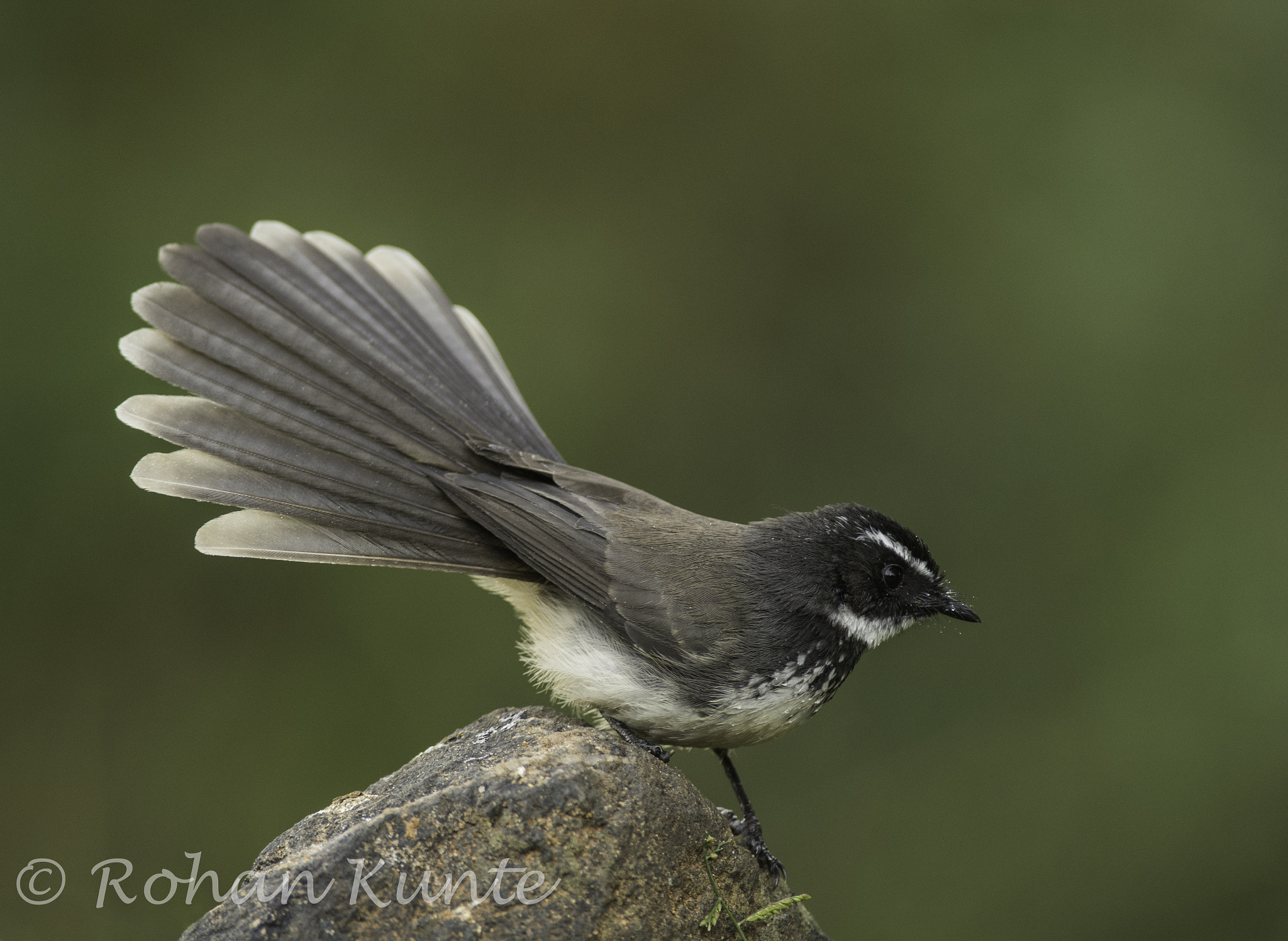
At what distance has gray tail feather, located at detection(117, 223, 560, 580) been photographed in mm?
3766

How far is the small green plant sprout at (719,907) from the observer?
307 centimetres

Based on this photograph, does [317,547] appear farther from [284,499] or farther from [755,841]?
[755,841]

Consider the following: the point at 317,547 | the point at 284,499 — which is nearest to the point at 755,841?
the point at 317,547

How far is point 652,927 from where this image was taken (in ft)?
9.55

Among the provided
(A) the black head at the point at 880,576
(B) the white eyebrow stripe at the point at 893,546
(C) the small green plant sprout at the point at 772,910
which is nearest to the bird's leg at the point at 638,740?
(C) the small green plant sprout at the point at 772,910

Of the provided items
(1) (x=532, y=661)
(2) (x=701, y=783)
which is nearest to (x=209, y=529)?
(1) (x=532, y=661)

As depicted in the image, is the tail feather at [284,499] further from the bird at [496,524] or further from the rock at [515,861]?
the rock at [515,861]

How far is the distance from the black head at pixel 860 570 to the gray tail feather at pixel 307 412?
2.96ft

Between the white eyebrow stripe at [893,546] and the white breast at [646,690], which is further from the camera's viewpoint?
the white eyebrow stripe at [893,546]

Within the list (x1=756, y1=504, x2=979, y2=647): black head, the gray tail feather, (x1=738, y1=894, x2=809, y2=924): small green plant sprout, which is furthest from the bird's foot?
the gray tail feather

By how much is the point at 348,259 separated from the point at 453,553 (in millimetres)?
1235

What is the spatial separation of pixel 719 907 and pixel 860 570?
122cm

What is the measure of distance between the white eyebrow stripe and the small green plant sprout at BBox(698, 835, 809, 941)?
3.71ft

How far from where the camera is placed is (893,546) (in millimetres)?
3871
